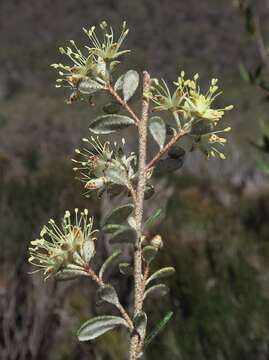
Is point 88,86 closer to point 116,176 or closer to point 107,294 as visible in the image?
point 116,176

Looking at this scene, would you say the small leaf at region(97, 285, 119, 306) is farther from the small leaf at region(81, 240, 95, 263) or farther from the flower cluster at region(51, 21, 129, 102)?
the flower cluster at region(51, 21, 129, 102)

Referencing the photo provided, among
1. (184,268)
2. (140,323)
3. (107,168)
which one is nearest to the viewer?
(140,323)

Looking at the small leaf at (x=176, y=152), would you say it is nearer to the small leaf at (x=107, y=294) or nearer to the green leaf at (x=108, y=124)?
the green leaf at (x=108, y=124)

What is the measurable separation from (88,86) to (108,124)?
6cm

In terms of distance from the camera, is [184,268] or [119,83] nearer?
[119,83]

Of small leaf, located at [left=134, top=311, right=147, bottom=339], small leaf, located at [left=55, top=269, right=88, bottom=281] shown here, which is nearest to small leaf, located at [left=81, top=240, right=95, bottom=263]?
small leaf, located at [left=55, top=269, right=88, bottom=281]

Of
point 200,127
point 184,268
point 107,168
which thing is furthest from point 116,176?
point 184,268

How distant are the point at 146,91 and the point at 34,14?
39760mm

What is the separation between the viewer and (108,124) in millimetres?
958

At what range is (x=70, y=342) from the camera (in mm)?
3945

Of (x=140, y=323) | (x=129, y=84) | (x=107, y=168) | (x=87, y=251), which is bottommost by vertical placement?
(x=140, y=323)

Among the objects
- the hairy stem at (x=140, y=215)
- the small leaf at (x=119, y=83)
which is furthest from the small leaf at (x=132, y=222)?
the small leaf at (x=119, y=83)

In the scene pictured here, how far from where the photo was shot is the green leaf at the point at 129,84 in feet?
3.15

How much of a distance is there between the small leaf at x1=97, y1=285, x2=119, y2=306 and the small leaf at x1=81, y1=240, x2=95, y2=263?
0.07m
